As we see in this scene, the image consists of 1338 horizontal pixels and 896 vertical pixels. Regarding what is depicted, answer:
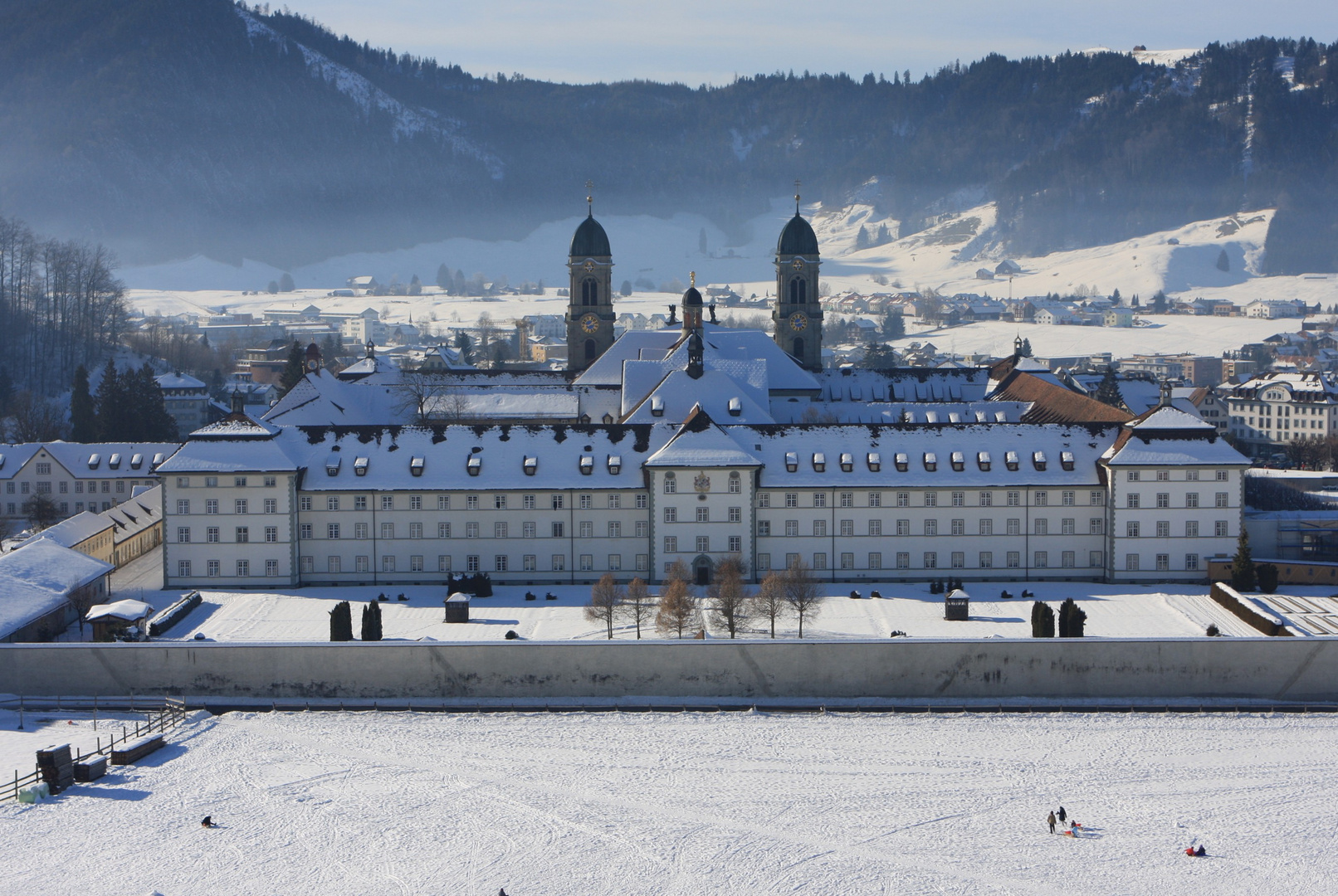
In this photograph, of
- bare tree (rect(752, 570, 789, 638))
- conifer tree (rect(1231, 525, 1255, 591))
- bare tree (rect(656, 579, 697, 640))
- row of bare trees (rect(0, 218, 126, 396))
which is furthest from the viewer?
row of bare trees (rect(0, 218, 126, 396))

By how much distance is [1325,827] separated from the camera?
164 feet

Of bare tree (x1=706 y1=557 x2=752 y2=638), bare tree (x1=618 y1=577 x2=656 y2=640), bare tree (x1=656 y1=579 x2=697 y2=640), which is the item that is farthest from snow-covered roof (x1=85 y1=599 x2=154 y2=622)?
bare tree (x1=706 y1=557 x2=752 y2=638)

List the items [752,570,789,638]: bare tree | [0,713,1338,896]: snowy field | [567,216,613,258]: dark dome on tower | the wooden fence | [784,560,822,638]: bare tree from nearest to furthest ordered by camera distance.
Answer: [0,713,1338,896]: snowy field, the wooden fence, [752,570,789,638]: bare tree, [784,560,822,638]: bare tree, [567,216,613,258]: dark dome on tower

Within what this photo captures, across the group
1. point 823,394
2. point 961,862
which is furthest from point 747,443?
point 823,394

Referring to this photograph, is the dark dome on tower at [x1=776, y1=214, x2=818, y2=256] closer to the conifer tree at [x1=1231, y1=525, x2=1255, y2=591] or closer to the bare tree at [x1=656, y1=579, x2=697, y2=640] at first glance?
the conifer tree at [x1=1231, y1=525, x2=1255, y2=591]

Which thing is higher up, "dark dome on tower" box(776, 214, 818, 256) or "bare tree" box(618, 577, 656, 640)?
"dark dome on tower" box(776, 214, 818, 256)

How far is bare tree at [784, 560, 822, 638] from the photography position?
218 ft

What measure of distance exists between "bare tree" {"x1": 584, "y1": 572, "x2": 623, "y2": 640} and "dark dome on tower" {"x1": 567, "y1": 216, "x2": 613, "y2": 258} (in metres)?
58.7

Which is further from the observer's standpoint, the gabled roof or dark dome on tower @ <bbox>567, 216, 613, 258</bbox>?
dark dome on tower @ <bbox>567, 216, 613, 258</bbox>

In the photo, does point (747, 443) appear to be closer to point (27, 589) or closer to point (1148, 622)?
point (1148, 622)

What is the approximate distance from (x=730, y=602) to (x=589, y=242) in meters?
62.4

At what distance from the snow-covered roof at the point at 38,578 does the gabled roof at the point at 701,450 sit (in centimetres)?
2749

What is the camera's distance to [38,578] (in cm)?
6919

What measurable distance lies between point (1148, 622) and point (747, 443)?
854 inches
